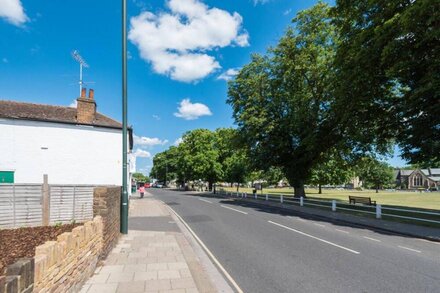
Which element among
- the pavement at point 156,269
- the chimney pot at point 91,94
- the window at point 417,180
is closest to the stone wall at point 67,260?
the pavement at point 156,269

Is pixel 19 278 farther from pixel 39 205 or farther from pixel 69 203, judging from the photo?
pixel 69 203

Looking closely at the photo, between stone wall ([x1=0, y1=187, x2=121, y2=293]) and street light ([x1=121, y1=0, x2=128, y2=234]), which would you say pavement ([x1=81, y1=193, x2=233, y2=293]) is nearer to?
stone wall ([x1=0, y1=187, x2=121, y2=293])

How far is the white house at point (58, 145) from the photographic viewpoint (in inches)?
834

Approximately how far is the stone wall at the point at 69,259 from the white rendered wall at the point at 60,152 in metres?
18.0

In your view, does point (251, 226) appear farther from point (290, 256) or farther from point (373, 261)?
point (373, 261)

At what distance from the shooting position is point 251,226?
13.6m

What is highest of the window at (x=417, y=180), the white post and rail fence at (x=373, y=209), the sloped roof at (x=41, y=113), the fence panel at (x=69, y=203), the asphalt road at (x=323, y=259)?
the sloped roof at (x=41, y=113)

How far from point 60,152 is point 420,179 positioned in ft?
407

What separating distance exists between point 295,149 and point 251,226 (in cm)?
1688

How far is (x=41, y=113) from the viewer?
23.1 meters

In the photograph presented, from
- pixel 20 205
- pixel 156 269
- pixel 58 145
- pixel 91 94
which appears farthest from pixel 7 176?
pixel 156 269

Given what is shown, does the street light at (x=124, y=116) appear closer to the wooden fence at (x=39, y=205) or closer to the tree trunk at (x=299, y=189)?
the wooden fence at (x=39, y=205)

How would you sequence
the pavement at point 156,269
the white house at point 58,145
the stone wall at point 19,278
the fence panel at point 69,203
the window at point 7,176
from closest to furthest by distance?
the stone wall at point 19,278
the pavement at point 156,269
the fence panel at point 69,203
the window at point 7,176
the white house at point 58,145

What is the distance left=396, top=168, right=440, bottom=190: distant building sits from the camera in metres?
106
